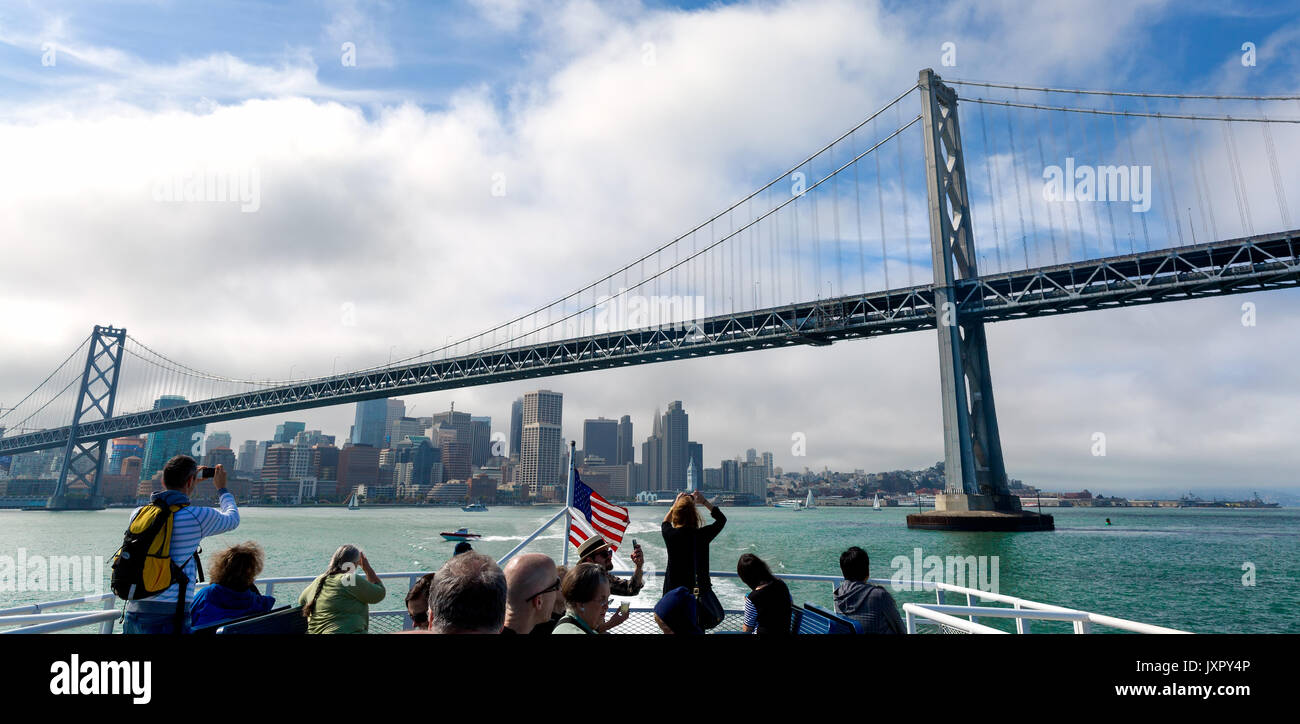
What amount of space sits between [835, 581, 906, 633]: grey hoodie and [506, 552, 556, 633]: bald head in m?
1.63

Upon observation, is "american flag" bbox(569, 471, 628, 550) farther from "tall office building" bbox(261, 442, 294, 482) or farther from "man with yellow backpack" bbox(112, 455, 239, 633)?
"tall office building" bbox(261, 442, 294, 482)

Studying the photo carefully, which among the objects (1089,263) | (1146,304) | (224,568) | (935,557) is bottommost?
(935,557)

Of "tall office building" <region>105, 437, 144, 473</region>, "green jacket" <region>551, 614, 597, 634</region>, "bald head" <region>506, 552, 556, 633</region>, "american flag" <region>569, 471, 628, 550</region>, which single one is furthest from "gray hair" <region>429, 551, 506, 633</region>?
"tall office building" <region>105, 437, 144, 473</region>

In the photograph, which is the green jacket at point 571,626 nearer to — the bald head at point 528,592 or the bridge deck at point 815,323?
the bald head at point 528,592

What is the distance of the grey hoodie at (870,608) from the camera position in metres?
3.02

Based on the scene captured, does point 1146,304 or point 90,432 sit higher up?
point 1146,304

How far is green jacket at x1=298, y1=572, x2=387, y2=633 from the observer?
307cm

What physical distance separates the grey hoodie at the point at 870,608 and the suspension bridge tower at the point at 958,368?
33443 millimetres

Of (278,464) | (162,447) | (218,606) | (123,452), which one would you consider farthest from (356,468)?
(218,606)

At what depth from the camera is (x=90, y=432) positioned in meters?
58.0
